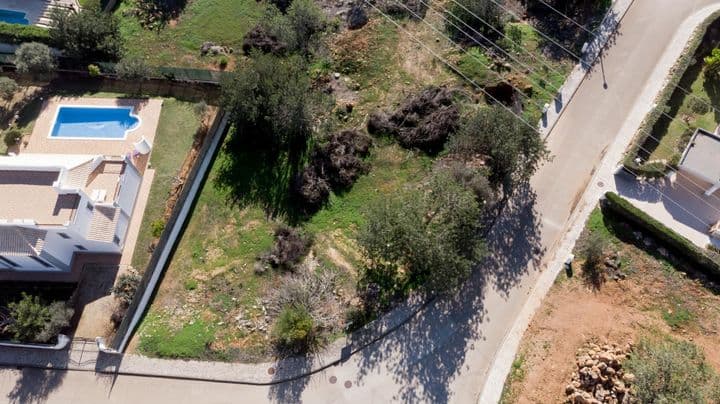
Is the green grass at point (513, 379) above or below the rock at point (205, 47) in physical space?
below

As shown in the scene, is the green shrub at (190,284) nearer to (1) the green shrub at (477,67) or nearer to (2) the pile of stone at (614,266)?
(1) the green shrub at (477,67)

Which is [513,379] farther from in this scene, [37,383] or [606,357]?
[37,383]

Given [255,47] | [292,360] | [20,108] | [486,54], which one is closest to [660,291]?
[486,54]

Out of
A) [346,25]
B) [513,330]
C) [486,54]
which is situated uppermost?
[486,54]

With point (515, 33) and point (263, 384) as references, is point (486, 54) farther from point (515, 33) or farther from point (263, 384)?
point (263, 384)

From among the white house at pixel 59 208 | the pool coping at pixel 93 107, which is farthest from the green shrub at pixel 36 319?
the pool coping at pixel 93 107

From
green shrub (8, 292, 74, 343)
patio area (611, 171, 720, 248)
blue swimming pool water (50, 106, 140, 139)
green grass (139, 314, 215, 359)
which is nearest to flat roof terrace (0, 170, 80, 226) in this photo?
green shrub (8, 292, 74, 343)
